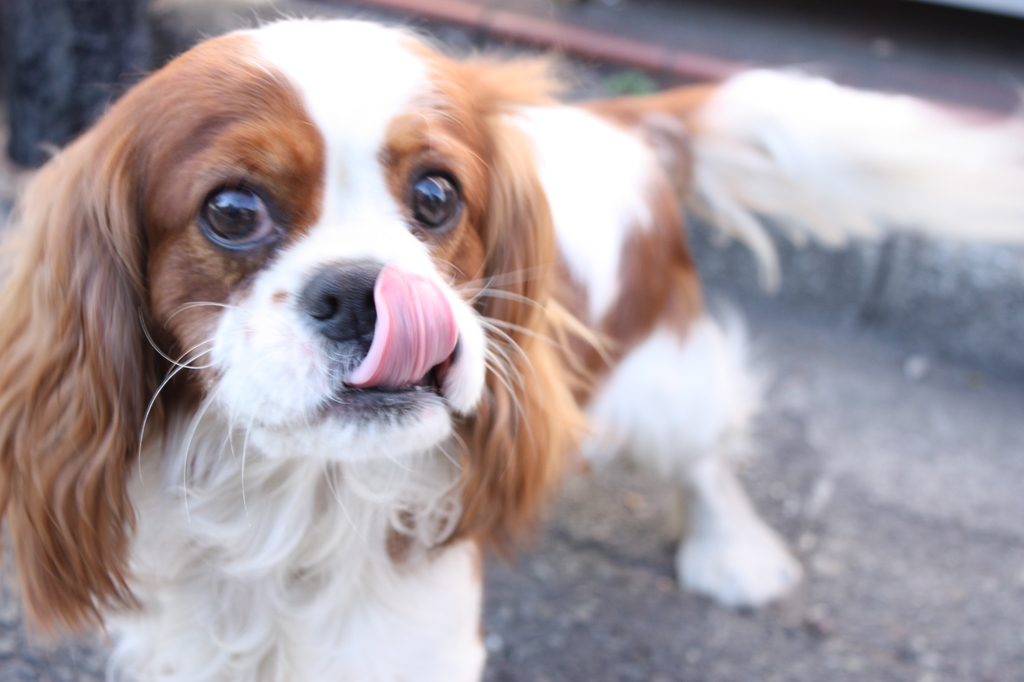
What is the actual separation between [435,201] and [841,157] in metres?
1.41

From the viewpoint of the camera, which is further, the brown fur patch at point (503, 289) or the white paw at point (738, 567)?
the white paw at point (738, 567)

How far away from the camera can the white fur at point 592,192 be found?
1.90 meters

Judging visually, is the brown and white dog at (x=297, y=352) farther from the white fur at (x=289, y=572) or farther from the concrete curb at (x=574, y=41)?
the concrete curb at (x=574, y=41)

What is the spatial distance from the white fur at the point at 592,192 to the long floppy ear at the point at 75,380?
833 millimetres

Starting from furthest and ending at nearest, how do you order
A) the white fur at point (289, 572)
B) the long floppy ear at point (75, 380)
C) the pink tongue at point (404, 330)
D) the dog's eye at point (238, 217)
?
the white fur at point (289, 572) → the long floppy ear at point (75, 380) → the dog's eye at point (238, 217) → the pink tongue at point (404, 330)

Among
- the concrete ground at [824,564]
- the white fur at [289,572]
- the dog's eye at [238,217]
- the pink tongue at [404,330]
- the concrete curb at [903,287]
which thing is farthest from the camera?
the concrete curb at [903,287]

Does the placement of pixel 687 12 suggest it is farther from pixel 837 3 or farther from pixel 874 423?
pixel 874 423

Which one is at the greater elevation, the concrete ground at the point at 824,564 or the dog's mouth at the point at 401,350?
the dog's mouth at the point at 401,350

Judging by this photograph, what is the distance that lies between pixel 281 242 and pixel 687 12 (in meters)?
3.62

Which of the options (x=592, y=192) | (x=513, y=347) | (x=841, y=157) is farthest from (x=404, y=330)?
(x=841, y=157)

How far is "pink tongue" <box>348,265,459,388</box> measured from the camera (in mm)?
1044

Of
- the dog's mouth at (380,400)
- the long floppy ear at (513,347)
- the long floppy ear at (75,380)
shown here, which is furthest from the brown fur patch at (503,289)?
the long floppy ear at (75,380)

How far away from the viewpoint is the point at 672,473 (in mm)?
2346

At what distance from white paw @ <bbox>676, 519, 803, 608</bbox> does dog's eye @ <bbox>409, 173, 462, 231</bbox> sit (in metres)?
1.36
